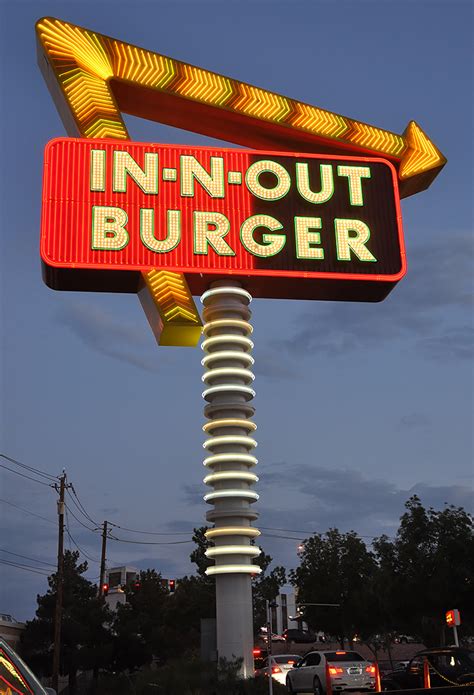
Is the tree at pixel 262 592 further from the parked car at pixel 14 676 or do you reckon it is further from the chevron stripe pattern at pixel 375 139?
the parked car at pixel 14 676

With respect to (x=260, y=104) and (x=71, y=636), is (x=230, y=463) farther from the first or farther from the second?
(x=71, y=636)

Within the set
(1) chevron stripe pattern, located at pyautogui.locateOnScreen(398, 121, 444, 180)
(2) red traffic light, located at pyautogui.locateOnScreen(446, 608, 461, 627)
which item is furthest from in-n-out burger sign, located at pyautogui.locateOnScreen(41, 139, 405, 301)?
(2) red traffic light, located at pyautogui.locateOnScreen(446, 608, 461, 627)

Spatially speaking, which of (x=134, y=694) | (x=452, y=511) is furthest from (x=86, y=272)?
(x=452, y=511)

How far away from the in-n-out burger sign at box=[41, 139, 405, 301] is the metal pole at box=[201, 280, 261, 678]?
1537mm

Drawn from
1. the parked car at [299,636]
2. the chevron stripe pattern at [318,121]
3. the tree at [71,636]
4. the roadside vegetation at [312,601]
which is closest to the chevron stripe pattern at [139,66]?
the chevron stripe pattern at [318,121]

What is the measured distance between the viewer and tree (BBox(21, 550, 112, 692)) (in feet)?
163

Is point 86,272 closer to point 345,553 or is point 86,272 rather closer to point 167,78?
point 167,78

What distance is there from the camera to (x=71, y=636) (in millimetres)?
50594

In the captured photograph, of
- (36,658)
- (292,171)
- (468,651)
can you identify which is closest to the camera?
(468,651)

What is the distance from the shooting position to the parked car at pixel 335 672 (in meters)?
23.1

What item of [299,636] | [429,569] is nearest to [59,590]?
[429,569]

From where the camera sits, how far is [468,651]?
21906mm

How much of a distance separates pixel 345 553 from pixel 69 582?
20.5 metres

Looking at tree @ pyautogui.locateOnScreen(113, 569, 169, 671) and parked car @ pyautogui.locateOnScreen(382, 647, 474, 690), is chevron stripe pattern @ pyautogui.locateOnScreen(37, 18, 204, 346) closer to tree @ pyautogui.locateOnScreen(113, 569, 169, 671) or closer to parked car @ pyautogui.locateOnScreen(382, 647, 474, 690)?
parked car @ pyautogui.locateOnScreen(382, 647, 474, 690)
